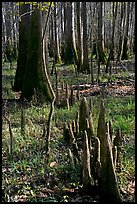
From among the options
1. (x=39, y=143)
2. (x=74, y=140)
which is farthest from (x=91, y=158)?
(x=39, y=143)

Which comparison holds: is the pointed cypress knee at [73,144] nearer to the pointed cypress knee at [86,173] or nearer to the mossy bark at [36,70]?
the pointed cypress knee at [86,173]

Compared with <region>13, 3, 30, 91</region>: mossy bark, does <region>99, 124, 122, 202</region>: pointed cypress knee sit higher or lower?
lower

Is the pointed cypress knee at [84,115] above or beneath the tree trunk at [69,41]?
beneath

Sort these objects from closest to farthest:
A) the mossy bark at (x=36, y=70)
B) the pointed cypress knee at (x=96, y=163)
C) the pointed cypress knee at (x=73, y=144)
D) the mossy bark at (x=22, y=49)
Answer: the pointed cypress knee at (x=96, y=163) → the pointed cypress knee at (x=73, y=144) → the mossy bark at (x=36, y=70) → the mossy bark at (x=22, y=49)

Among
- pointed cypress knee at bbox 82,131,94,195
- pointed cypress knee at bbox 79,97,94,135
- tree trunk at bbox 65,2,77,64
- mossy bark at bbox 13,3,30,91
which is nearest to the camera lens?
pointed cypress knee at bbox 82,131,94,195

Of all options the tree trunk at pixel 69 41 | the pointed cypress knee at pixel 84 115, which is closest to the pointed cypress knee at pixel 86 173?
the pointed cypress knee at pixel 84 115

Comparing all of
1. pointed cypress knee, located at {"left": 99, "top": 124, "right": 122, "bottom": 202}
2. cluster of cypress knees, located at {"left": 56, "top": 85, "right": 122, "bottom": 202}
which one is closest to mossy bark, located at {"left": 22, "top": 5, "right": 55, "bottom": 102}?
cluster of cypress knees, located at {"left": 56, "top": 85, "right": 122, "bottom": 202}

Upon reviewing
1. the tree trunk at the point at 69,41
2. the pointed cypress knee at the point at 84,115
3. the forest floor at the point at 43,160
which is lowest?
the forest floor at the point at 43,160

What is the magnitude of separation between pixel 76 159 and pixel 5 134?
5.54 ft

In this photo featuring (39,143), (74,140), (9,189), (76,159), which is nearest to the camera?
(9,189)

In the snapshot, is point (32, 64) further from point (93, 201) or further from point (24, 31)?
point (93, 201)

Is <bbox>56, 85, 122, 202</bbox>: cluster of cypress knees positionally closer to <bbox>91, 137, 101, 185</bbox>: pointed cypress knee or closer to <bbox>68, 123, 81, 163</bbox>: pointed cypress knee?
<bbox>91, 137, 101, 185</bbox>: pointed cypress knee

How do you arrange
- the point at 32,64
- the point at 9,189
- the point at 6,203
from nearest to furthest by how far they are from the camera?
1. the point at 6,203
2. the point at 9,189
3. the point at 32,64

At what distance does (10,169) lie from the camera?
451cm
